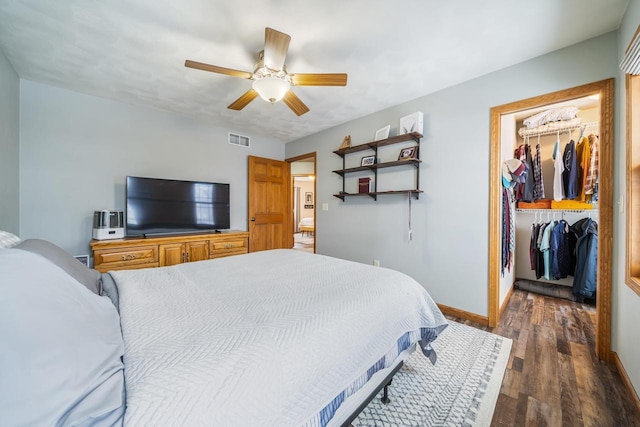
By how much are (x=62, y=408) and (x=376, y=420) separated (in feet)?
4.62

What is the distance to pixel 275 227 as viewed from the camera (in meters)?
4.53

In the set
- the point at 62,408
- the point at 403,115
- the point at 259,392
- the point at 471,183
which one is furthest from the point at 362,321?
the point at 403,115

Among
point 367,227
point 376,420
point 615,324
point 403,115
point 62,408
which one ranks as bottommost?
point 376,420

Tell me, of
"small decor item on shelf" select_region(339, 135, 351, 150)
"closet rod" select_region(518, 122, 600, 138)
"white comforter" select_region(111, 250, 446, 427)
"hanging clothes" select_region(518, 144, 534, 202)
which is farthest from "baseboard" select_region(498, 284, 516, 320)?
"small decor item on shelf" select_region(339, 135, 351, 150)

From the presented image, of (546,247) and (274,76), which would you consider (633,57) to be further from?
(546,247)

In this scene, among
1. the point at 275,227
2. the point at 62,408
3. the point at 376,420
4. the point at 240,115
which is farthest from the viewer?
the point at 275,227

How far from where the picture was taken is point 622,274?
5.52 feet

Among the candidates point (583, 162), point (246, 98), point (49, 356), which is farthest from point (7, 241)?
point (583, 162)

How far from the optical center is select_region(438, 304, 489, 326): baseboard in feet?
7.98

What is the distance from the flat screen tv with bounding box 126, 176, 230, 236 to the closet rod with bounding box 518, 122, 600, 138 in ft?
14.8

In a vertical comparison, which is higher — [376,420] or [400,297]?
[400,297]

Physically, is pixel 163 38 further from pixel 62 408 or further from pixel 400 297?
pixel 400 297

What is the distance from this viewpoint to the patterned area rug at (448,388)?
1357mm

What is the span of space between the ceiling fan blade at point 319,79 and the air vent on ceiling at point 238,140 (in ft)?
7.79
